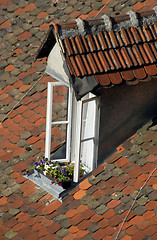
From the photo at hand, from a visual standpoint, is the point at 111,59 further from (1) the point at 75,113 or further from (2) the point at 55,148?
(2) the point at 55,148

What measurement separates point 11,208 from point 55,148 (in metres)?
1.20

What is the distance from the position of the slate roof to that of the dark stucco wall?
0.66 ft

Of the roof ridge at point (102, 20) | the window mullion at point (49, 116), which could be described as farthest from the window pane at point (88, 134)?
the roof ridge at point (102, 20)

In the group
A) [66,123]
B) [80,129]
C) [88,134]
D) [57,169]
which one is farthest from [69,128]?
[80,129]

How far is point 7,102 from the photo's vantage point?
1310cm

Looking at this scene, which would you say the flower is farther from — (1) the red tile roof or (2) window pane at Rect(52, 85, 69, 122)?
(1) the red tile roof

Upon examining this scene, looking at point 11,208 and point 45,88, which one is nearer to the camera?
point 11,208

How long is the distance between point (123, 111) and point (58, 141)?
1306mm

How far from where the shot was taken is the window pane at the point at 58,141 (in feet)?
38.4

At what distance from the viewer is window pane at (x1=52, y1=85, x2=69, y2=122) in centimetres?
1151

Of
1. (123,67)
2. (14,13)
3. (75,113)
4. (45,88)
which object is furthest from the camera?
(14,13)

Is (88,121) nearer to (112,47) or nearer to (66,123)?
(66,123)

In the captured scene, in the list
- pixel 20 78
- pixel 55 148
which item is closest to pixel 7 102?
pixel 20 78

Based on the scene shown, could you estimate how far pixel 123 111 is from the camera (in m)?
11.2
